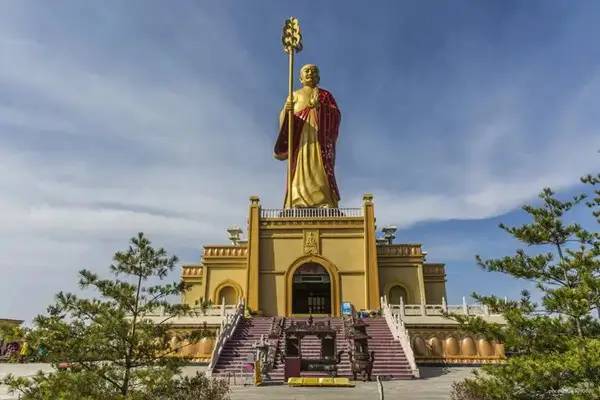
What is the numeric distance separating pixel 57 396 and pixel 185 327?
1278 cm

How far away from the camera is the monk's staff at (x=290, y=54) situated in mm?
28344

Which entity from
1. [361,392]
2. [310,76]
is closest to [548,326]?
[361,392]

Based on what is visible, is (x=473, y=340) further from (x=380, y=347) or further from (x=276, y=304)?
(x=276, y=304)

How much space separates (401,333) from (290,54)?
21218mm

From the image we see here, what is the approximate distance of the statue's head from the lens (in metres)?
30.9

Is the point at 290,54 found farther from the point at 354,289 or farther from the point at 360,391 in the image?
the point at 360,391

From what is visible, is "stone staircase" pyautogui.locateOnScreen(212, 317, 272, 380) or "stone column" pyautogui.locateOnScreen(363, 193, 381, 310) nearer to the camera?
"stone staircase" pyautogui.locateOnScreen(212, 317, 272, 380)

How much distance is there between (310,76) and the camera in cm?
3092

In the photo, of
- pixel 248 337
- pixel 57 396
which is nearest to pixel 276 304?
pixel 248 337

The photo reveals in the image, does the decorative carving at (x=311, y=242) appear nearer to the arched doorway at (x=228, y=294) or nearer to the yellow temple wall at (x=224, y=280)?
the yellow temple wall at (x=224, y=280)

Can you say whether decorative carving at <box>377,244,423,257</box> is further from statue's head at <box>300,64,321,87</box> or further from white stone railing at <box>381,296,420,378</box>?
statue's head at <box>300,64,321,87</box>

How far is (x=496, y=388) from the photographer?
7512mm

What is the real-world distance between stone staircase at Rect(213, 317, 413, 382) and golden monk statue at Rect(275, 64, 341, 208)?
9.94 meters

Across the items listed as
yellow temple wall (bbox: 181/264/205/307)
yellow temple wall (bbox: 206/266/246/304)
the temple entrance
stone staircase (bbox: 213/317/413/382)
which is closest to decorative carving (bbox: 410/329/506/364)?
stone staircase (bbox: 213/317/413/382)
